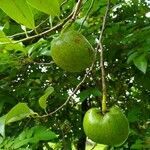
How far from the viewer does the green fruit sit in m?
0.85

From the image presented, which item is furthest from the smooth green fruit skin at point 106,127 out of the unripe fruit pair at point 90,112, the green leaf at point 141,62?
the green leaf at point 141,62

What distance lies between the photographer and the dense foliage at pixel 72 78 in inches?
69.9

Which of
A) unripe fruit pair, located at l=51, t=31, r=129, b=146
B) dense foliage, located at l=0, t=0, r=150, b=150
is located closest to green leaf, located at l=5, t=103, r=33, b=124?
unripe fruit pair, located at l=51, t=31, r=129, b=146

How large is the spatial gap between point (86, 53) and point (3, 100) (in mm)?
1233

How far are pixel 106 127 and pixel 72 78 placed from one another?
1.37 m

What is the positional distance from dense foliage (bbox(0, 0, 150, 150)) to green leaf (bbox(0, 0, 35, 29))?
27.5 inches

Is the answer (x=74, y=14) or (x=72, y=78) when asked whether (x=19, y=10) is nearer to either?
(x=74, y=14)

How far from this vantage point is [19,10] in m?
0.90

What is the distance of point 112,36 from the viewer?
2.08 metres

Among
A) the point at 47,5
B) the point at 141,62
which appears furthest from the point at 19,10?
the point at 141,62

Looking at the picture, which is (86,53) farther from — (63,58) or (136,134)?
(136,134)

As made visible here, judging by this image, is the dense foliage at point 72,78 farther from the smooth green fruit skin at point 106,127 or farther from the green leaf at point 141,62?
the smooth green fruit skin at point 106,127

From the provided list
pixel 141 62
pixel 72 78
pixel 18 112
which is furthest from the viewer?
pixel 72 78

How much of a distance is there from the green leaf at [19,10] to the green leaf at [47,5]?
0.04 m
